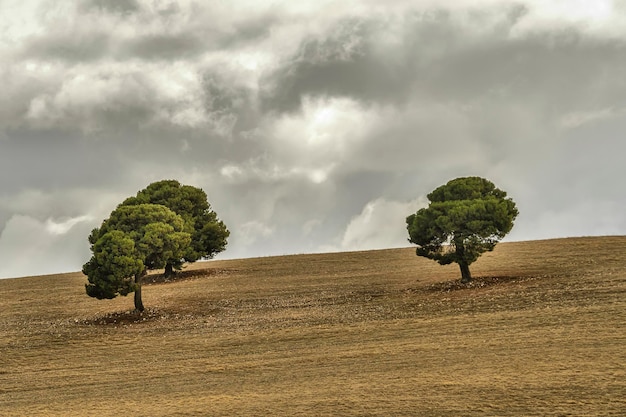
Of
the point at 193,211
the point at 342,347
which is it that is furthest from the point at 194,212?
the point at 342,347

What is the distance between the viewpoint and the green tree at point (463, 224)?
55.9m

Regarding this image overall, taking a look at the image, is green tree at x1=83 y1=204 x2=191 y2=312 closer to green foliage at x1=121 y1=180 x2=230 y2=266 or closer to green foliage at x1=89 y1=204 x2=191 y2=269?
green foliage at x1=89 y1=204 x2=191 y2=269

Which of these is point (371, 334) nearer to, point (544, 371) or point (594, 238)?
point (544, 371)

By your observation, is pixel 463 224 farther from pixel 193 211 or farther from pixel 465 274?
pixel 193 211

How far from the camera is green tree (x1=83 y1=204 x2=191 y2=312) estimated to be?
54.0 metres

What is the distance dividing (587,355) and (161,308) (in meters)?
39.6

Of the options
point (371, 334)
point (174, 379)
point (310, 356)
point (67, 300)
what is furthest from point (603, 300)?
point (67, 300)

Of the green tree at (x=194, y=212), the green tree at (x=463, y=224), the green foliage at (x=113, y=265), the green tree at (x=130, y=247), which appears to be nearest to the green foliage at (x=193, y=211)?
the green tree at (x=194, y=212)

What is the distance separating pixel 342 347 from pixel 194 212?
1884 inches

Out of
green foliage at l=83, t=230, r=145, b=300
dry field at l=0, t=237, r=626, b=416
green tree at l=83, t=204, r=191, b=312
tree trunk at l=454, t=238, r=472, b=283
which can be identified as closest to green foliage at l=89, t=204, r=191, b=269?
green tree at l=83, t=204, r=191, b=312

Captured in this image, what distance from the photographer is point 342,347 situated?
3872cm

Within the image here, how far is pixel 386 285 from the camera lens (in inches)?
2514

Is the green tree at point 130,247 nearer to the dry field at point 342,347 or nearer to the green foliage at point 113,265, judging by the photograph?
the green foliage at point 113,265

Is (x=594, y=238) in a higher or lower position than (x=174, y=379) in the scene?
higher
